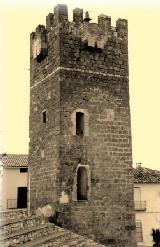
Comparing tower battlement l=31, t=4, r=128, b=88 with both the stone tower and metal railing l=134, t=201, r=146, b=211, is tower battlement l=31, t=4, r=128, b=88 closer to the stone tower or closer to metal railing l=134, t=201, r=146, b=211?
the stone tower

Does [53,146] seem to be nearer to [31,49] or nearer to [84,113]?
[84,113]

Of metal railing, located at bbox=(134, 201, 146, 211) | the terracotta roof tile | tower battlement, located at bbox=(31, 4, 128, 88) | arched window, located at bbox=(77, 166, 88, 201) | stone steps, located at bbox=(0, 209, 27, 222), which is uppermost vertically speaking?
tower battlement, located at bbox=(31, 4, 128, 88)

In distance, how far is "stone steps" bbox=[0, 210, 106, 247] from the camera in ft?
33.1

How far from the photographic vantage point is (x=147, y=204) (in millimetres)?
27312

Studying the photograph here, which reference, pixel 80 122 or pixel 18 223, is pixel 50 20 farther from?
pixel 18 223

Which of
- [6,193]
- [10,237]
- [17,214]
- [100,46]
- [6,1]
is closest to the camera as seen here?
[6,1]

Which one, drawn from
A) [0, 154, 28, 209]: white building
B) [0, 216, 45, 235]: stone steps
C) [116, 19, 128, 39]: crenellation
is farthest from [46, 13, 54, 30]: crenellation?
[0, 154, 28, 209]: white building

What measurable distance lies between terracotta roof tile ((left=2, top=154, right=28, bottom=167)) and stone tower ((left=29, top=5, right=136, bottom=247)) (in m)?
13.9

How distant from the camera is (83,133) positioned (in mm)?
13602

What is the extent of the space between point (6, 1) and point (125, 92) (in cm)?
703

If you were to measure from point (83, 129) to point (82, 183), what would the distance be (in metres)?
1.76

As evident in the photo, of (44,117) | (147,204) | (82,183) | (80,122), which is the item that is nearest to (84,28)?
(80,122)

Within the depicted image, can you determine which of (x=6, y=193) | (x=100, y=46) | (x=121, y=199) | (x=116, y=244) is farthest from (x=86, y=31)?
(x=6, y=193)

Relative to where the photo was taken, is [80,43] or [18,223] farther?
[80,43]
